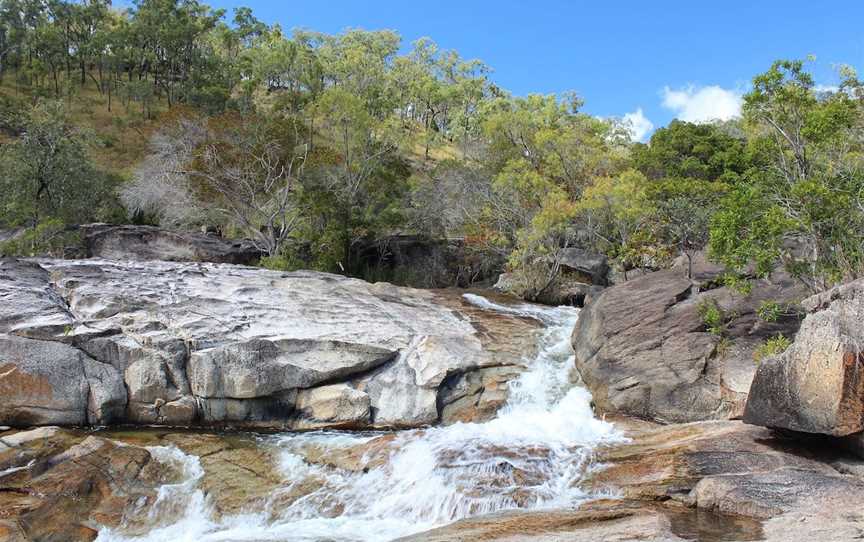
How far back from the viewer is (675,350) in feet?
50.5

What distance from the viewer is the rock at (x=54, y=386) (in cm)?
1335

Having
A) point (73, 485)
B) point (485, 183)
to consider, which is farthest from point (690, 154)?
point (73, 485)

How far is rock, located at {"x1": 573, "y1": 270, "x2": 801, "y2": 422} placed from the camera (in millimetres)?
14258

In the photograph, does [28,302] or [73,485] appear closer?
[73,485]

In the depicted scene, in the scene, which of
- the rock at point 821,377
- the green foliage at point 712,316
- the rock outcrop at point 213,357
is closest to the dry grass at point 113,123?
the rock outcrop at point 213,357

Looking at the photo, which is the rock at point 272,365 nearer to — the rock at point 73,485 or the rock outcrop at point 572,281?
the rock at point 73,485

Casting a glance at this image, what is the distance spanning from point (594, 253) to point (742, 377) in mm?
17954

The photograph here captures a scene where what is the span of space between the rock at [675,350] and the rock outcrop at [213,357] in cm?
263

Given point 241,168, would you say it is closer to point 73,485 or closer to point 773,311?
point 73,485

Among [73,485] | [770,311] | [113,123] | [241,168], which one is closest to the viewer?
[73,485]

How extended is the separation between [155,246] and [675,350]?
24.2m

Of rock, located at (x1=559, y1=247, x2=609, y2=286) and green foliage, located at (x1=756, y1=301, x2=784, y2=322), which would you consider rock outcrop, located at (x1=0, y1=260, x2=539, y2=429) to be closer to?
green foliage, located at (x1=756, y1=301, x2=784, y2=322)

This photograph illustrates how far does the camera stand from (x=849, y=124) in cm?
1510

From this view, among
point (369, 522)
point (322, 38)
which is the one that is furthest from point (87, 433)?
point (322, 38)
